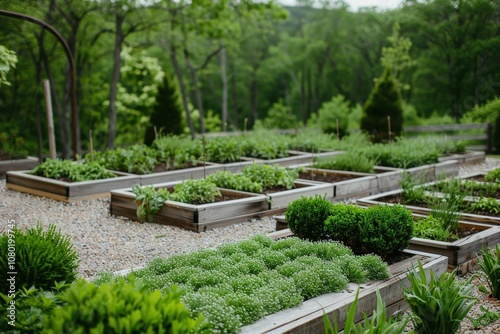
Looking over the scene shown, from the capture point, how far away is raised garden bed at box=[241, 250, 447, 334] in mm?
2934

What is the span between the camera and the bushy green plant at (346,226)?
4422 mm

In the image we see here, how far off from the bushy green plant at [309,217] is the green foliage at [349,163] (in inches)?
179

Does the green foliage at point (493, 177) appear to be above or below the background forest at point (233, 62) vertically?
below

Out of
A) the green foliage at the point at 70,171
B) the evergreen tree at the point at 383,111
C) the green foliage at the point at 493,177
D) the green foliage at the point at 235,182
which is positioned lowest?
the green foliage at the point at 493,177

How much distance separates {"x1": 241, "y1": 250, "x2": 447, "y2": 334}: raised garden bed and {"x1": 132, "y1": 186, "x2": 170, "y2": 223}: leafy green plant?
11.0ft

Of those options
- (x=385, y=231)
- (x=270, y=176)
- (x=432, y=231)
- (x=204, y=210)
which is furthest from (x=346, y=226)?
(x=270, y=176)

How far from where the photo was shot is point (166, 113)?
50.4ft

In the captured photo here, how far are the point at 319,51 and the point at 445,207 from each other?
28.5 metres

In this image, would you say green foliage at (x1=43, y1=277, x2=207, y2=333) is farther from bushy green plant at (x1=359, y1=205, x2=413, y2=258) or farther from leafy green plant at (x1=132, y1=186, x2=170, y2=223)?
leafy green plant at (x1=132, y1=186, x2=170, y2=223)

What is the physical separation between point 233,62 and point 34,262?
3262cm

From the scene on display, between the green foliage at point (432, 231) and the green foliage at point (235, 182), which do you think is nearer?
the green foliage at point (432, 231)

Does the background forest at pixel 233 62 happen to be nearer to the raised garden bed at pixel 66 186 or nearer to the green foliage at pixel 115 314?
the raised garden bed at pixel 66 186

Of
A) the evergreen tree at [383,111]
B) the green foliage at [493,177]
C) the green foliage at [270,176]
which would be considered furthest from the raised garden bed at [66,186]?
the evergreen tree at [383,111]

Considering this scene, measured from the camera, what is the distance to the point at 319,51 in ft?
107
